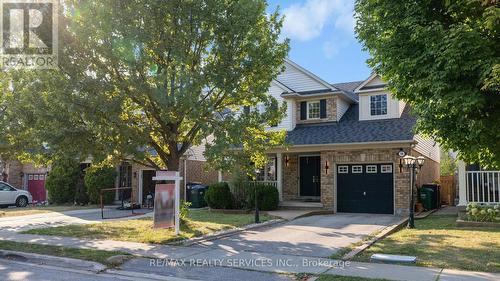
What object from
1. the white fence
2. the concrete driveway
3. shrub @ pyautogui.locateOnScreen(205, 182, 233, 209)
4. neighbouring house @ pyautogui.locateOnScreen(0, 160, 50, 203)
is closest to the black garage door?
the concrete driveway

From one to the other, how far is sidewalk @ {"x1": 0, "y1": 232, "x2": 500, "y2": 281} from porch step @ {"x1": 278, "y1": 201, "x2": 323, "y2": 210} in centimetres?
985

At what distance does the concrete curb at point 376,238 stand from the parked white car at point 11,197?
2148cm

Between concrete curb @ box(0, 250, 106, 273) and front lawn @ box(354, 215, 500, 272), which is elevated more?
front lawn @ box(354, 215, 500, 272)

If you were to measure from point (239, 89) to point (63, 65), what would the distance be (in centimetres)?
496

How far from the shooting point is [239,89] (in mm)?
13477

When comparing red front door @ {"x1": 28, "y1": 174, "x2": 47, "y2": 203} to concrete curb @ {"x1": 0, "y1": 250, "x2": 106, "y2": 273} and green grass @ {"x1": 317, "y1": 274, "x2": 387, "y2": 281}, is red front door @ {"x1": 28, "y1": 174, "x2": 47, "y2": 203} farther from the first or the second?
green grass @ {"x1": 317, "y1": 274, "x2": 387, "y2": 281}

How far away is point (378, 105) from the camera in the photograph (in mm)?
20703

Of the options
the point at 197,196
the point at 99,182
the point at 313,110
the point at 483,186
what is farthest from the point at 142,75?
the point at 99,182

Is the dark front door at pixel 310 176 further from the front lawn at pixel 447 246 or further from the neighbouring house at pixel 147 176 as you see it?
the front lawn at pixel 447 246

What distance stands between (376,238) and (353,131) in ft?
28.4

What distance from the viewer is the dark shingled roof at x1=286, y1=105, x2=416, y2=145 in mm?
18562

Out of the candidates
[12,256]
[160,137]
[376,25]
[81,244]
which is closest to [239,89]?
[160,137]

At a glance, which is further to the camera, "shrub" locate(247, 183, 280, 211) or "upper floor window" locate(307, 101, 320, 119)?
"upper floor window" locate(307, 101, 320, 119)

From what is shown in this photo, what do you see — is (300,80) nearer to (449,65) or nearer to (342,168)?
(342,168)
